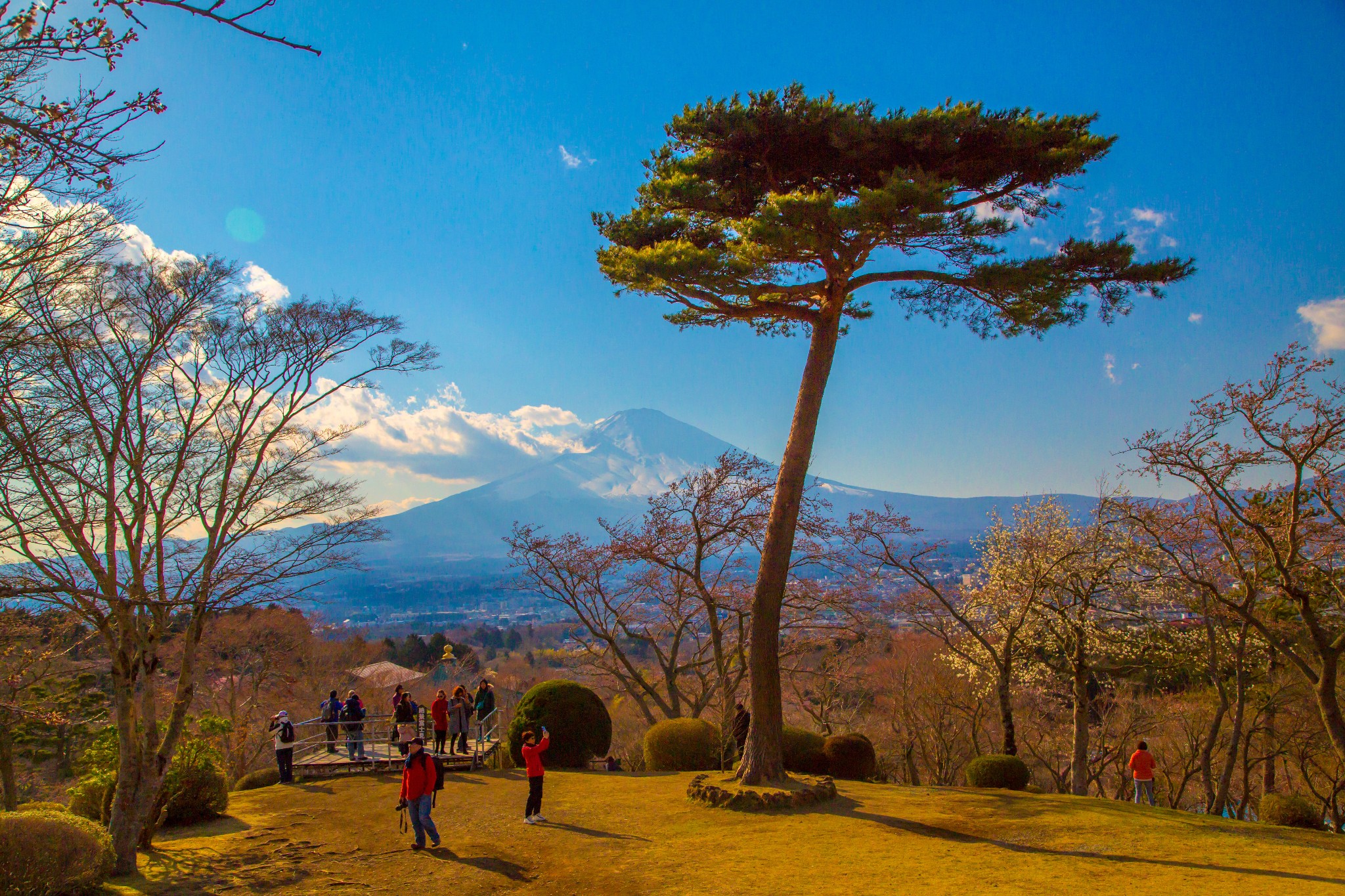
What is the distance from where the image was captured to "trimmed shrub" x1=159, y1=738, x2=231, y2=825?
36.8ft

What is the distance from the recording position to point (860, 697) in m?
27.5

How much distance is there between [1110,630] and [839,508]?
114 meters

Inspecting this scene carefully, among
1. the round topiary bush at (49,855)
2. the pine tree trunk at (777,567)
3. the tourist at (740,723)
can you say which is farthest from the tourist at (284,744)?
the pine tree trunk at (777,567)

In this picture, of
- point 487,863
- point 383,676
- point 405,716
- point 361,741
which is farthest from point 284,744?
point 383,676

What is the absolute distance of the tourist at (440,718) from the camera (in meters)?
15.5

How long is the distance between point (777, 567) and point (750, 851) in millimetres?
4330

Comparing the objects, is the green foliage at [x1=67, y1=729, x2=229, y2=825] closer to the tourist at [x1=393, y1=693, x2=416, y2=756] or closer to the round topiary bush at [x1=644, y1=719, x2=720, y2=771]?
the tourist at [x1=393, y1=693, x2=416, y2=756]

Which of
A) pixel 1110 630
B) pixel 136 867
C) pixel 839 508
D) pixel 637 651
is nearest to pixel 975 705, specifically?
pixel 1110 630

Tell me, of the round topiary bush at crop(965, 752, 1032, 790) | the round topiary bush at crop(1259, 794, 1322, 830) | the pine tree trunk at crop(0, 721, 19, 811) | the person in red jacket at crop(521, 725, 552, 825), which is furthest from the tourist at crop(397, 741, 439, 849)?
the round topiary bush at crop(1259, 794, 1322, 830)

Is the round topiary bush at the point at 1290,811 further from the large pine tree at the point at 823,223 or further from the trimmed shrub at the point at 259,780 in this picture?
the trimmed shrub at the point at 259,780

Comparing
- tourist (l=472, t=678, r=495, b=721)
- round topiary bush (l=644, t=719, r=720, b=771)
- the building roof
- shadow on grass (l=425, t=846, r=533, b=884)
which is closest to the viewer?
shadow on grass (l=425, t=846, r=533, b=884)

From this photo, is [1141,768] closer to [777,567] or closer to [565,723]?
[777,567]

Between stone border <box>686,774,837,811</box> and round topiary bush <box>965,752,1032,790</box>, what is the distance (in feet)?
18.4

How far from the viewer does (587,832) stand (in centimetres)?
961
